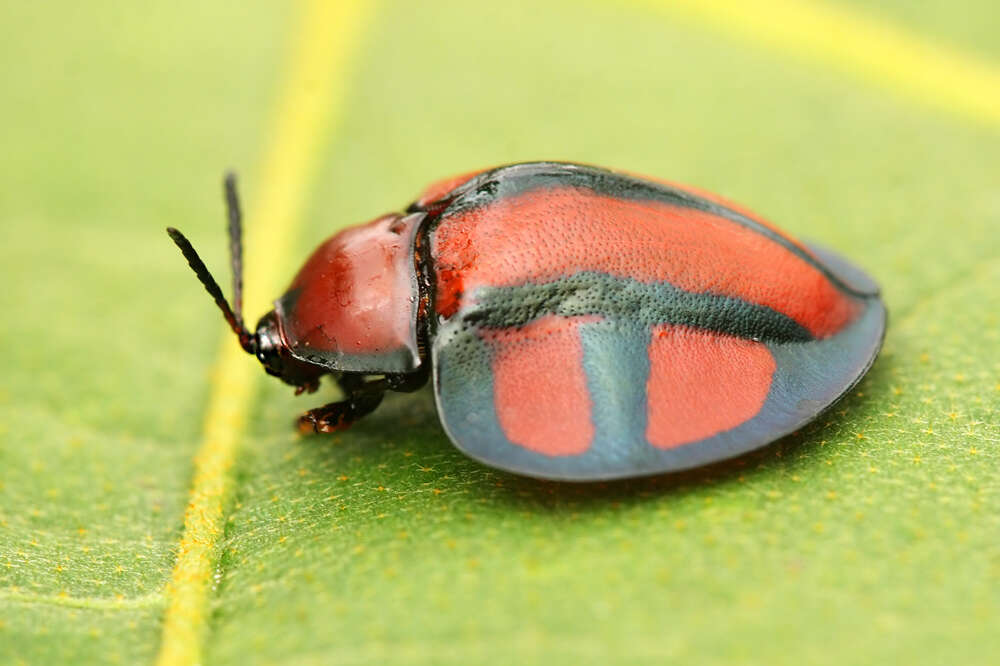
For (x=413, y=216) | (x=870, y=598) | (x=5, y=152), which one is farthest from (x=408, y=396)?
(x=5, y=152)

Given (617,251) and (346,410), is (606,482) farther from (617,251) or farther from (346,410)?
(346,410)

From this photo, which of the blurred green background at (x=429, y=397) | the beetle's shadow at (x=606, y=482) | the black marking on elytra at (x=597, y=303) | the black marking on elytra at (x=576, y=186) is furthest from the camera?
the black marking on elytra at (x=576, y=186)

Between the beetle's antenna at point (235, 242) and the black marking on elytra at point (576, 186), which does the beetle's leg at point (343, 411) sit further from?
the black marking on elytra at point (576, 186)

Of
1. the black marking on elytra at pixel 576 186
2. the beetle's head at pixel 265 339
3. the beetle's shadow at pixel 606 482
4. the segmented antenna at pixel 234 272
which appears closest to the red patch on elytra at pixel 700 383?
the beetle's shadow at pixel 606 482

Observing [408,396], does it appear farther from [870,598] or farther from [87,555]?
[870,598]

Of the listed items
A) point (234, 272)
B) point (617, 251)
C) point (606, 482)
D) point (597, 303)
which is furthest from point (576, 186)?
point (234, 272)

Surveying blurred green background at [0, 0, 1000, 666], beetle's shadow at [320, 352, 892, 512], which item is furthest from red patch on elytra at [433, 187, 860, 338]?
blurred green background at [0, 0, 1000, 666]
